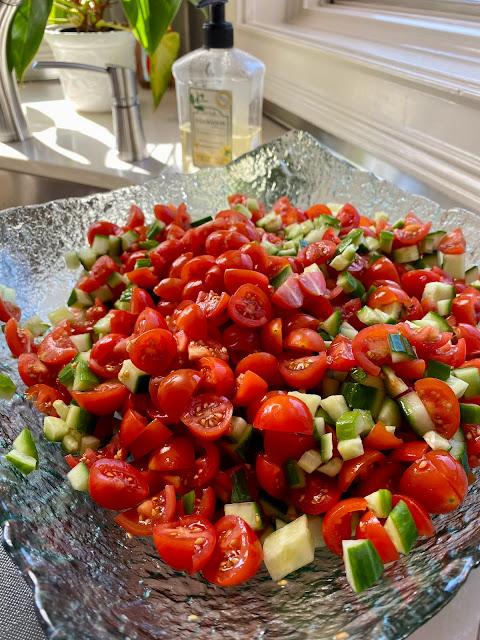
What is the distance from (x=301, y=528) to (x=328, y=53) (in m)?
1.52

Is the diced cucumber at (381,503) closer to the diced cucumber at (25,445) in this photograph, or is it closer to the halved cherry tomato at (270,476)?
the halved cherry tomato at (270,476)

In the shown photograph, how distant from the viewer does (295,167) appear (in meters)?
1.59

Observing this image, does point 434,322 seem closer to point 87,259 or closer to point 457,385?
point 457,385

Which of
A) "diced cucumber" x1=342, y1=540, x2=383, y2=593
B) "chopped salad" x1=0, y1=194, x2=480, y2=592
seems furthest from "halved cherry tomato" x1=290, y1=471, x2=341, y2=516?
"diced cucumber" x1=342, y1=540, x2=383, y2=593

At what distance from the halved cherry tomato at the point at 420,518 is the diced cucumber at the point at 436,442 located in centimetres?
8

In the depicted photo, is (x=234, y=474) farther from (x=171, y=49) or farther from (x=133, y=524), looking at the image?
(x=171, y=49)

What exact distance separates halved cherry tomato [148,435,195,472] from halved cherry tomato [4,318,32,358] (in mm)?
369

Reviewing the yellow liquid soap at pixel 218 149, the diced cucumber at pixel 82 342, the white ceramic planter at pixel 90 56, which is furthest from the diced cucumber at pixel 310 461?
the white ceramic planter at pixel 90 56

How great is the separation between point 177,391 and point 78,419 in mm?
185

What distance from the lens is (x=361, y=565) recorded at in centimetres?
62

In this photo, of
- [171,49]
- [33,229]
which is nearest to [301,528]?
[33,229]

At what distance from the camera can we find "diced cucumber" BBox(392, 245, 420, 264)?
112 cm

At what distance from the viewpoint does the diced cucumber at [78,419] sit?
0.85m

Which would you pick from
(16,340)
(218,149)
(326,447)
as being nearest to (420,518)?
(326,447)
